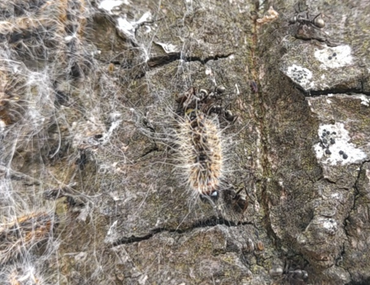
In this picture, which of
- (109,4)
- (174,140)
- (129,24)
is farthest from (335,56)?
(109,4)

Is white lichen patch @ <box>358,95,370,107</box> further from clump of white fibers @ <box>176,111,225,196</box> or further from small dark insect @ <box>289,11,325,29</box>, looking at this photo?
clump of white fibers @ <box>176,111,225,196</box>

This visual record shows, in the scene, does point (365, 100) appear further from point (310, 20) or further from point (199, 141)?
point (199, 141)

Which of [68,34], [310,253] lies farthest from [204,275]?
[68,34]

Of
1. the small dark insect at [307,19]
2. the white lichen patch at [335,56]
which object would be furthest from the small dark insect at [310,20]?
the white lichen patch at [335,56]

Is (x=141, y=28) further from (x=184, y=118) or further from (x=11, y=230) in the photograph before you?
(x=11, y=230)

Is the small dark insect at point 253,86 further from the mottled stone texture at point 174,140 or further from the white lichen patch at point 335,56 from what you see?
the white lichen patch at point 335,56

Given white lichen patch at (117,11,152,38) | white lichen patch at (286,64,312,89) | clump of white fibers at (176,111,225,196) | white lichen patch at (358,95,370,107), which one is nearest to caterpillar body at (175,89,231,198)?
clump of white fibers at (176,111,225,196)
